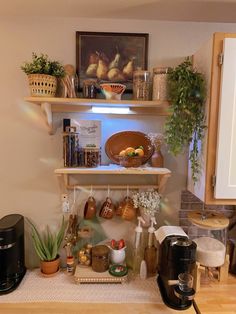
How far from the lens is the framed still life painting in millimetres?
1551

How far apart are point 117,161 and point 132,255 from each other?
A: 62cm

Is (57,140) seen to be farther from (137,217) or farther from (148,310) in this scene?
→ (148,310)

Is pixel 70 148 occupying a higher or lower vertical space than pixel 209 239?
higher

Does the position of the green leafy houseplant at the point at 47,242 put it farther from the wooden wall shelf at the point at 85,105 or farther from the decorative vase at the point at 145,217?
the wooden wall shelf at the point at 85,105

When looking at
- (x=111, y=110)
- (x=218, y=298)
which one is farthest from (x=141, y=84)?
(x=218, y=298)

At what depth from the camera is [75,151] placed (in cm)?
148

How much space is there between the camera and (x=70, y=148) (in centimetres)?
146

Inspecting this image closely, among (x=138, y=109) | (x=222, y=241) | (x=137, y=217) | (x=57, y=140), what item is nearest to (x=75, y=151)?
(x=57, y=140)

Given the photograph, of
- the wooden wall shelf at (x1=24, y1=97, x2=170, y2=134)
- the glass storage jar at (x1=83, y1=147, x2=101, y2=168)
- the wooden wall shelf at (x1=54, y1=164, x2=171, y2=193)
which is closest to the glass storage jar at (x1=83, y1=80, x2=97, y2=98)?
the wooden wall shelf at (x1=24, y1=97, x2=170, y2=134)

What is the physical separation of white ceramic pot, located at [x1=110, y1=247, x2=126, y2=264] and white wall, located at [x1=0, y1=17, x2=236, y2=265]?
0.14 meters

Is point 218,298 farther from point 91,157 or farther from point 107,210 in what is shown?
point 91,157

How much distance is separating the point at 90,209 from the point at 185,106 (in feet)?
2.63

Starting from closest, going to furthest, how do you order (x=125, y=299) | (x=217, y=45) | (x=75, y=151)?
(x=217, y=45)
(x=125, y=299)
(x=75, y=151)

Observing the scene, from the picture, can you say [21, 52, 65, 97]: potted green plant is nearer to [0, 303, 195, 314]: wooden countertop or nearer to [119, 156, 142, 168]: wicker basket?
[119, 156, 142, 168]: wicker basket
